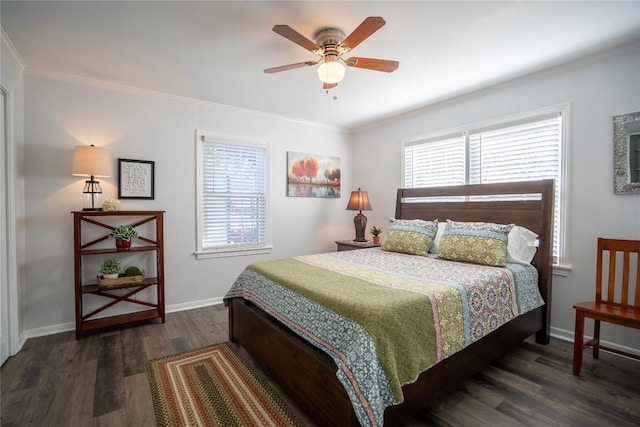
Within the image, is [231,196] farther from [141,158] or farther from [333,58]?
[333,58]

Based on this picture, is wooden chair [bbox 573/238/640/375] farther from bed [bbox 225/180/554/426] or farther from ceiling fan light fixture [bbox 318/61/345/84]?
ceiling fan light fixture [bbox 318/61/345/84]

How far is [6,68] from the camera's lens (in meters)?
2.37

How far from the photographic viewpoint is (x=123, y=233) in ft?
9.73

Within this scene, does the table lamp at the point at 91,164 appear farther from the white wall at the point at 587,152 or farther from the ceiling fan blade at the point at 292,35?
the white wall at the point at 587,152

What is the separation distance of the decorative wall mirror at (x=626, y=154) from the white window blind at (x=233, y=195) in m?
3.63

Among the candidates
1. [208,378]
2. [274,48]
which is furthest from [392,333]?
[274,48]

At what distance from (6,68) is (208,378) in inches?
114

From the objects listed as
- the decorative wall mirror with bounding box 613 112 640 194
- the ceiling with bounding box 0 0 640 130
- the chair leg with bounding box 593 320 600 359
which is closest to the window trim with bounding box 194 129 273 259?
the ceiling with bounding box 0 0 640 130

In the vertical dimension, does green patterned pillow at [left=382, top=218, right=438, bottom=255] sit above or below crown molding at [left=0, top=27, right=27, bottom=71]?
below

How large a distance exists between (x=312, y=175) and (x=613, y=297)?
3552 millimetres

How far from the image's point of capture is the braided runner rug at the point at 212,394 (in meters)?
1.72

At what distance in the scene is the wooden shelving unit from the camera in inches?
109

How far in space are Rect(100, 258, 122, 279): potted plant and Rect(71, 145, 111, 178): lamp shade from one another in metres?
0.87

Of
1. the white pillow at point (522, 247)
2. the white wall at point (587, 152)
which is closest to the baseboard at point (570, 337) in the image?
the white wall at point (587, 152)
